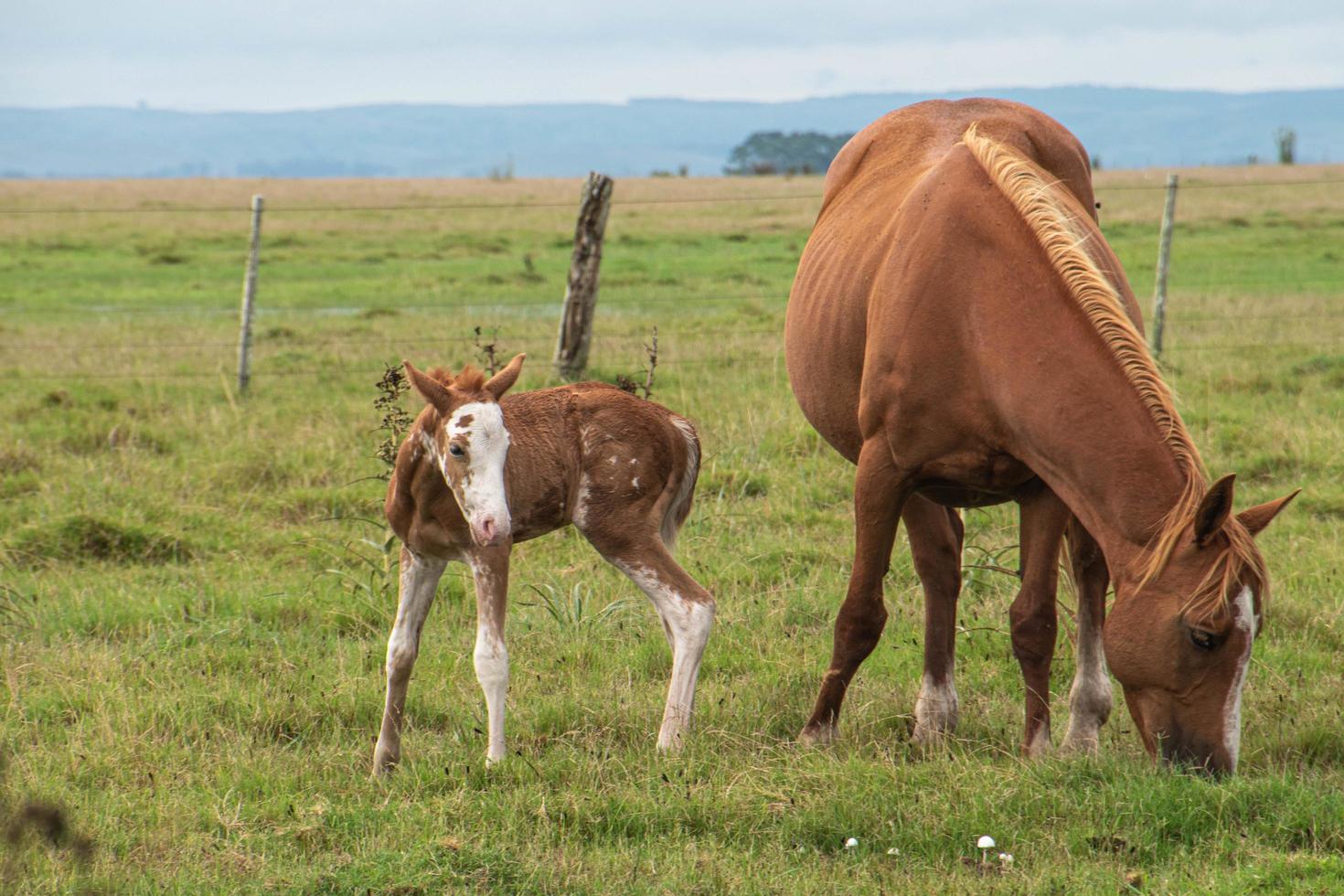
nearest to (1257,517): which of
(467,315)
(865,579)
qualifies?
(865,579)

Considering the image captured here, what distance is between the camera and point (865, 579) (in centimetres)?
461

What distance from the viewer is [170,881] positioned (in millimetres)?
3516

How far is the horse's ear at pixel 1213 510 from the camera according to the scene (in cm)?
342

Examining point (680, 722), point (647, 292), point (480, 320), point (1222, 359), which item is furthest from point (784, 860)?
point (647, 292)

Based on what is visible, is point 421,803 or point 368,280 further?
point 368,280

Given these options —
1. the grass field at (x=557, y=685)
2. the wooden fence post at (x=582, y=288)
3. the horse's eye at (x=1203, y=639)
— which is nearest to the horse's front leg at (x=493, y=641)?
the grass field at (x=557, y=685)

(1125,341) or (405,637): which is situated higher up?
(1125,341)

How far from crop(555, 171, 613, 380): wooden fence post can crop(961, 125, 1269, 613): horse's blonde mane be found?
580cm

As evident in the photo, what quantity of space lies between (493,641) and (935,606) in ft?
5.48

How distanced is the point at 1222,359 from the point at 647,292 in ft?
28.2

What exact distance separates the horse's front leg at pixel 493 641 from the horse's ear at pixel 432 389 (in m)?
0.51

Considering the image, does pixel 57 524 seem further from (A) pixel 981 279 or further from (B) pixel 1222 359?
(B) pixel 1222 359

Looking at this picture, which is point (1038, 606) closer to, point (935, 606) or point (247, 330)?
point (935, 606)

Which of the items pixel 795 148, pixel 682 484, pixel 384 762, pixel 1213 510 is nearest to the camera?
pixel 1213 510
